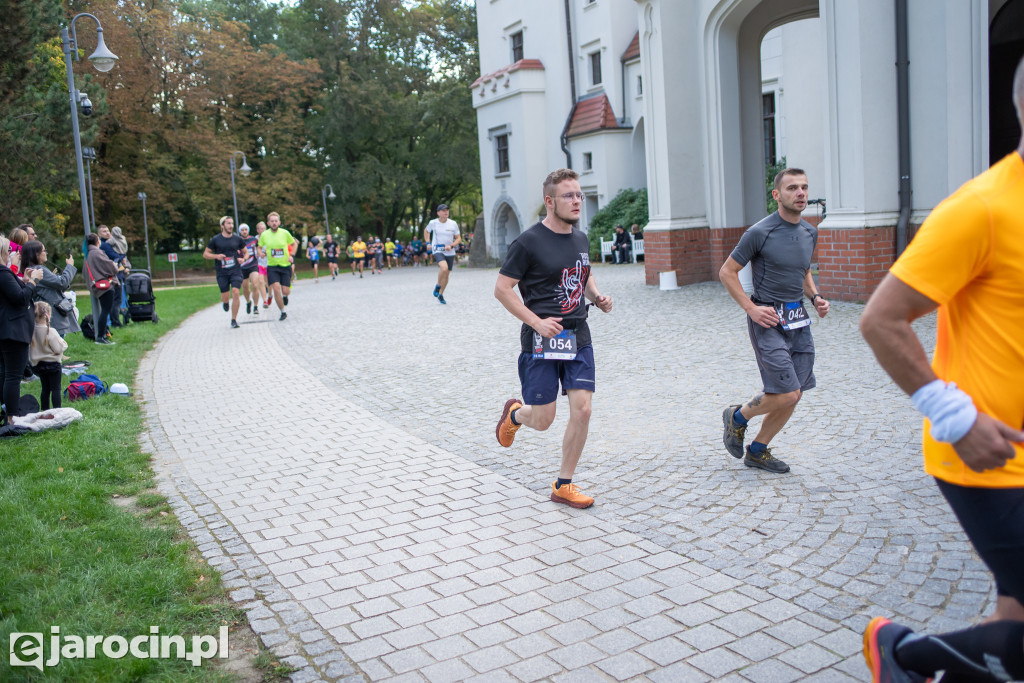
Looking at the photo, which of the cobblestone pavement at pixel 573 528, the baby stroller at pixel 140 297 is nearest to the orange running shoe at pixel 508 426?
the cobblestone pavement at pixel 573 528

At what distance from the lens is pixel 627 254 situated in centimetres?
2947

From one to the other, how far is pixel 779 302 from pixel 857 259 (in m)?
8.35

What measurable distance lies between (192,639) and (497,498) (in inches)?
90.2

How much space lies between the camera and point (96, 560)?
458cm

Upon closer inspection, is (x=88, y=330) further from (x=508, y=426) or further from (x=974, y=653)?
(x=974, y=653)

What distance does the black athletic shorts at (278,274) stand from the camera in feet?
57.0

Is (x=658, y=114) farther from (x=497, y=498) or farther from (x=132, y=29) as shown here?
(x=132, y=29)

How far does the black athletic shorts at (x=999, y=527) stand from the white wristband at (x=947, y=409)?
21 centimetres

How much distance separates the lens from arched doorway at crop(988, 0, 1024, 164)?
16.6 metres

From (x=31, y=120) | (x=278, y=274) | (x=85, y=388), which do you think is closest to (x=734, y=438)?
(x=85, y=388)

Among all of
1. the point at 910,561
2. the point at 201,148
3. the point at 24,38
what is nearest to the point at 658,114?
the point at 24,38

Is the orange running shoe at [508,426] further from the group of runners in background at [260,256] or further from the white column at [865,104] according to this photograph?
the group of runners in background at [260,256]

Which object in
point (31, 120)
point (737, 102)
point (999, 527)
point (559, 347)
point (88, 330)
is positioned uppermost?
point (31, 120)

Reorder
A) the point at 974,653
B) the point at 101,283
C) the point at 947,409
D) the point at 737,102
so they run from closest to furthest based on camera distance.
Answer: the point at 947,409 → the point at 974,653 → the point at 101,283 → the point at 737,102
